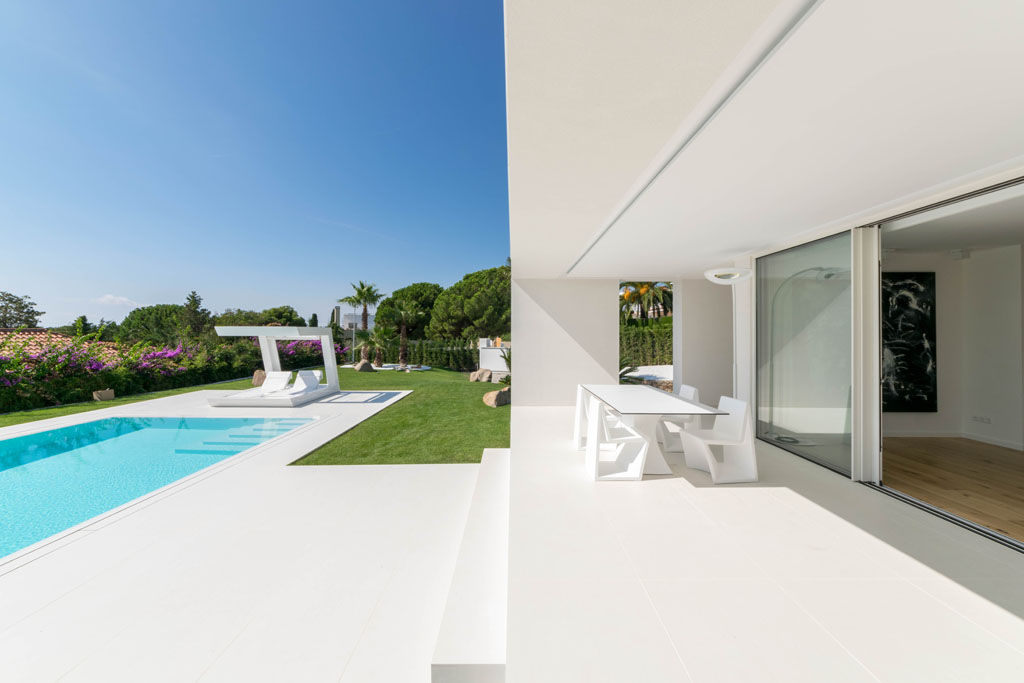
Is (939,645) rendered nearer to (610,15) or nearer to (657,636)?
(657,636)

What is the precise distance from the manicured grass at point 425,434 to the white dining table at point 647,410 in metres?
2.31

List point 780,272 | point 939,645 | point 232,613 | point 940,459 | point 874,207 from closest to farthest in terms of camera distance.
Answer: point 939,645
point 232,613
point 874,207
point 940,459
point 780,272

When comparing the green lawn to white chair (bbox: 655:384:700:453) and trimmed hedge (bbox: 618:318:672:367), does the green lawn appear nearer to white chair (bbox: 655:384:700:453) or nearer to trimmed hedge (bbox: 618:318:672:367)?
white chair (bbox: 655:384:700:453)

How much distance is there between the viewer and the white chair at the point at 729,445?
420 cm

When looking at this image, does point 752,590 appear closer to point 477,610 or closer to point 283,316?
point 477,610

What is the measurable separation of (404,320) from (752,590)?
26.6m

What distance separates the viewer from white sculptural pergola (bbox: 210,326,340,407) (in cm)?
1175

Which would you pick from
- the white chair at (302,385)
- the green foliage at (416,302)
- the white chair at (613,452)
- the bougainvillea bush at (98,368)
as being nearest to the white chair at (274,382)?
the white chair at (302,385)

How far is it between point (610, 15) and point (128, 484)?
7.68 meters

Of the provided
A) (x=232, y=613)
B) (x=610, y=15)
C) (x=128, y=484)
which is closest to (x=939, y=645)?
(x=610, y=15)

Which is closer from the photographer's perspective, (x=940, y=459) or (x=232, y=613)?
(x=232, y=613)

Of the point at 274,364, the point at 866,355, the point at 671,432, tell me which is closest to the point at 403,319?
the point at 274,364

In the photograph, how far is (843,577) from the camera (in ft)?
8.24

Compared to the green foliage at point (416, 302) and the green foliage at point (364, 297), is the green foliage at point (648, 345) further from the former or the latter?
the green foliage at point (364, 297)
